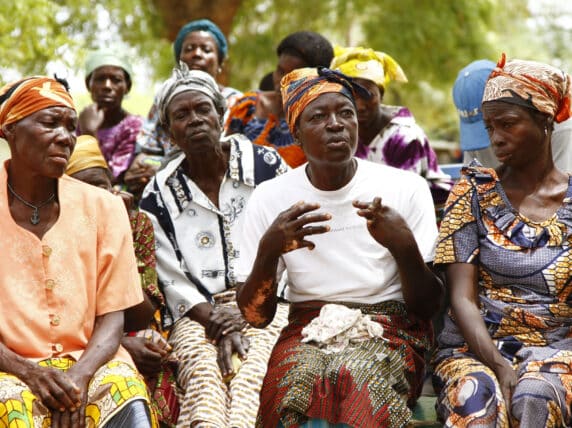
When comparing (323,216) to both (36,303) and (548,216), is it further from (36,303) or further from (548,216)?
(36,303)

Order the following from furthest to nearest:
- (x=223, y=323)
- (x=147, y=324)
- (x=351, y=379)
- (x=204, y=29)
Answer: (x=204, y=29), (x=223, y=323), (x=147, y=324), (x=351, y=379)

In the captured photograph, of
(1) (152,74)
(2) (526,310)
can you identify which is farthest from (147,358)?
(1) (152,74)

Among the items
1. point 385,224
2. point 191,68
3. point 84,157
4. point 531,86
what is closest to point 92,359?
point 385,224

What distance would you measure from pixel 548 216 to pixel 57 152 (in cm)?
221

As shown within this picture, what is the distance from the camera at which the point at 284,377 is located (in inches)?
139

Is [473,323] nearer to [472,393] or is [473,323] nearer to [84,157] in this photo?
[472,393]

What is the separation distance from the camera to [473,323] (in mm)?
3650

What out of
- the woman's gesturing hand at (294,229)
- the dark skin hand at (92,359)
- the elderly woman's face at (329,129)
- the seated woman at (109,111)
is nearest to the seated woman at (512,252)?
the elderly woman's face at (329,129)

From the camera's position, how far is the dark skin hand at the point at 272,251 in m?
3.52

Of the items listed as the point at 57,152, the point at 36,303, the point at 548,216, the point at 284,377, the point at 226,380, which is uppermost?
the point at 57,152

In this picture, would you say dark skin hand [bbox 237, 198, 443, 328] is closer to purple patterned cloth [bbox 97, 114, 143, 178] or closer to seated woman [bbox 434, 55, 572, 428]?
seated woman [bbox 434, 55, 572, 428]

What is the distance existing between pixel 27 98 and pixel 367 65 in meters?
2.42

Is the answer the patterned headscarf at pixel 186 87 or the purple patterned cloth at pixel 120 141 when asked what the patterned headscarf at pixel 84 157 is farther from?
the purple patterned cloth at pixel 120 141

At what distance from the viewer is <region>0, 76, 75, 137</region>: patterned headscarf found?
3777 mm
